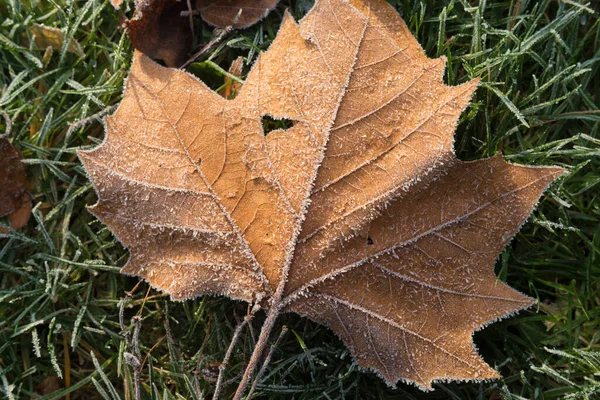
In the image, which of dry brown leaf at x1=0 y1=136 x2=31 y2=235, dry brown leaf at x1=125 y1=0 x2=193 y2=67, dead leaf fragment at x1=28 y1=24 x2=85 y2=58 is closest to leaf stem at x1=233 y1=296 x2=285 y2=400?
dry brown leaf at x1=125 y1=0 x2=193 y2=67

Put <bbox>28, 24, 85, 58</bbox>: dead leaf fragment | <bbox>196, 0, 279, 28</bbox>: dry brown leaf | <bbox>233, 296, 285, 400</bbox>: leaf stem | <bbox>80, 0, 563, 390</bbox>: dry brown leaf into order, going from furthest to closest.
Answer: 1. <bbox>28, 24, 85, 58</bbox>: dead leaf fragment
2. <bbox>196, 0, 279, 28</bbox>: dry brown leaf
3. <bbox>233, 296, 285, 400</bbox>: leaf stem
4. <bbox>80, 0, 563, 390</bbox>: dry brown leaf

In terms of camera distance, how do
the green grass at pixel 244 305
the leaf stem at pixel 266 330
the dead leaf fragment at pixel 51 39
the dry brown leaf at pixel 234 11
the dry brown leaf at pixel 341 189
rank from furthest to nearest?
the dead leaf fragment at pixel 51 39 < the dry brown leaf at pixel 234 11 < the green grass at pixel 244 305 < the leaf stem at pixel 266 330 < the dry brown leaf at pixel 341 189

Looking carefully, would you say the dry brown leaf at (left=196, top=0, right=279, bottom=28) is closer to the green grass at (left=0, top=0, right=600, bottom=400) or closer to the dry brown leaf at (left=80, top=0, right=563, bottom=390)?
the green grass at (left=0, top=0, right=600, bottom=400)

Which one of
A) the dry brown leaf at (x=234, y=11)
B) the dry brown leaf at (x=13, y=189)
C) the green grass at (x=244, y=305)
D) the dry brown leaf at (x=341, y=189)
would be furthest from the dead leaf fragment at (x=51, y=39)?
the dry brown leaf at (x=341, y=189)

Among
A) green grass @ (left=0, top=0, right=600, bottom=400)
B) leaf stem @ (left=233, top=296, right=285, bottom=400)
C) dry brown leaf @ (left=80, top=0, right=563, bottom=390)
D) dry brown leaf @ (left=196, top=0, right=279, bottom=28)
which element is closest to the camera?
dry brown leaf @ (left=80, top=0, right=563, bottom=390)

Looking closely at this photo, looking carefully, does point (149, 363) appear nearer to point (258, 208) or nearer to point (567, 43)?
point (258, 208)

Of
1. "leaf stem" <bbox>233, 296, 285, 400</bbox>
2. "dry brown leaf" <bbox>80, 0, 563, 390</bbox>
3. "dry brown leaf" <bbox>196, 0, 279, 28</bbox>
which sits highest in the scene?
"dry brown leaf" <bbox>196, 0, 279, 28</bbox>

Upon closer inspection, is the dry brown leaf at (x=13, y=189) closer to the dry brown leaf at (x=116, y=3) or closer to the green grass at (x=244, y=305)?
the green grass at (x=244, y=305)

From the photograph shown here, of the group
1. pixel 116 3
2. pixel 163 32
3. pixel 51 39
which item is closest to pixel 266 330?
pixel 163 32
